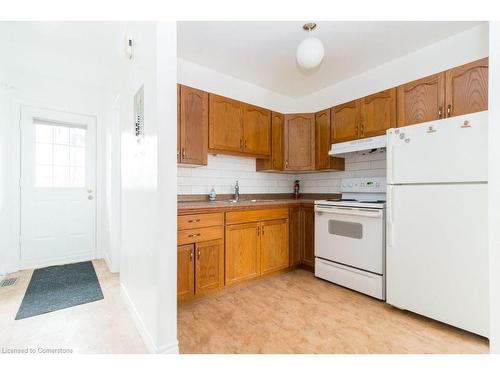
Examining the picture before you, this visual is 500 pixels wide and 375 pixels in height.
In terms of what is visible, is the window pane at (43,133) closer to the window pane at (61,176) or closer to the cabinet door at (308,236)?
the window pane at (61,176)

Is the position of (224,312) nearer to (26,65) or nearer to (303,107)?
(303,107)

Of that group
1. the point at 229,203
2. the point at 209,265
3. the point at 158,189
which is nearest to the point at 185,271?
the point at 209,265

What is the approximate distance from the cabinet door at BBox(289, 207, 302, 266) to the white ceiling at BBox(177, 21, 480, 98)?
70.8 inches

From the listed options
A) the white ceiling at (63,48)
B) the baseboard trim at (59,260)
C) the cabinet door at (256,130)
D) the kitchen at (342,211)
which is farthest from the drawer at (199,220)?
the baseboard trim at (59,260)

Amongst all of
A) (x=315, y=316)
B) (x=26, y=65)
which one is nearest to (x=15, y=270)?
(x=26, y=65)

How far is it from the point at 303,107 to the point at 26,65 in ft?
12.1

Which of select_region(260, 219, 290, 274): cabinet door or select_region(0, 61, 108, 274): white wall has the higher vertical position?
select_region(0, 61, 108, 274): white wall

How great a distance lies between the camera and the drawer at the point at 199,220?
2.06m

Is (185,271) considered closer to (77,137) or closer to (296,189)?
(296,189)

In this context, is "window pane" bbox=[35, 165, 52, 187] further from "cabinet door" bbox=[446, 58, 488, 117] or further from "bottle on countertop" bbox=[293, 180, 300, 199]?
"cabinet door" bbox=[446, 58, 488, 117]

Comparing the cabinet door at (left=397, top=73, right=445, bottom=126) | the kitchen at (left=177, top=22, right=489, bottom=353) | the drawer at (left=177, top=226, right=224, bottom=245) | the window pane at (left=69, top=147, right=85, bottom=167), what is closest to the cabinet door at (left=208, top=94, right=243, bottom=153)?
the kitchen at (left=177, top=22, right=489, bottom=353)

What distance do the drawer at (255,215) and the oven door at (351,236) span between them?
42 centimetres

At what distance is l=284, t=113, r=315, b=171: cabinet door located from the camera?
10.6 feet
